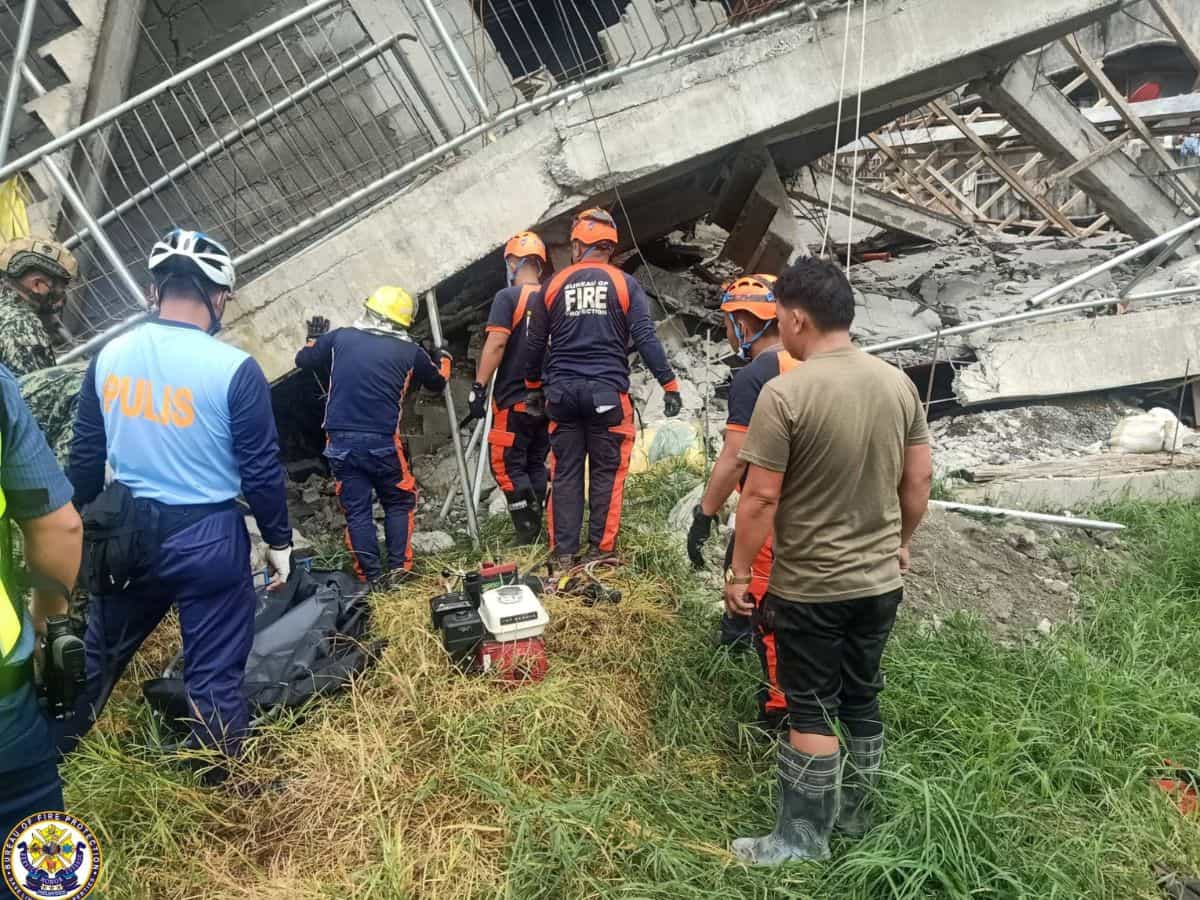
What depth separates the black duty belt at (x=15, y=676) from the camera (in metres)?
1.58

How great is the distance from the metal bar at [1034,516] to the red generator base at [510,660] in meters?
2.88

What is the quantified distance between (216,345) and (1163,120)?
9.82 metres

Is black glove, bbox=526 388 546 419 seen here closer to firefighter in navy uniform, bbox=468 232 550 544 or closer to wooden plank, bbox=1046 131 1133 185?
firefighter in navy uniform, bbox=468 232 550 544

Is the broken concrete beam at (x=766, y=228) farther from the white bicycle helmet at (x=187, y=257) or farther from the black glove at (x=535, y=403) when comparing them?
the white bicycle helmet at (x=187, y=257)

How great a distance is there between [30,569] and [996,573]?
4348 millimetres

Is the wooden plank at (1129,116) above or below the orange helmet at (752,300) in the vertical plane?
below

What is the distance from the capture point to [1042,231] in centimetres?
1172

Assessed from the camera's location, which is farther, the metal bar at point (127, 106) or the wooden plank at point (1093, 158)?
the wooden plank at point (1093, 158)

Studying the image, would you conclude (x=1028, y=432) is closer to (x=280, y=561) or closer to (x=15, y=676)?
(x=280, y=561)

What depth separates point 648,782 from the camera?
268 cm

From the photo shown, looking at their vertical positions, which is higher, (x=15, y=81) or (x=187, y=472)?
(x=15, y=81)

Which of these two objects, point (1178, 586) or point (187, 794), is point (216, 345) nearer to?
point (187, 794)

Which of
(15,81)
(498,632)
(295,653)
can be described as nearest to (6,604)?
(295,653)

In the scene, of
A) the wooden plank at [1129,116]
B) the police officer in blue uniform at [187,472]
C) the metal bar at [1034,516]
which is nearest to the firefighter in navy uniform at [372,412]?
the police officer in blue uniform at [187,472]
